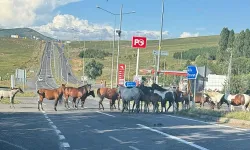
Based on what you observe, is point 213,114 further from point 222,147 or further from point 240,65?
point 240,65

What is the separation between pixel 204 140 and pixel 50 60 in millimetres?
174232

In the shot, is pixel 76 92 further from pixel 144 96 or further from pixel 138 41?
pixel 138 41

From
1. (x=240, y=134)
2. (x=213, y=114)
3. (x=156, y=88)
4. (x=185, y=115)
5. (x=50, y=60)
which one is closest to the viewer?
(x=240, y=134)

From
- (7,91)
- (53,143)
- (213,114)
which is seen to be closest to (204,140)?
(53,143)

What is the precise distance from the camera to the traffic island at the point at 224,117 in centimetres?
2207

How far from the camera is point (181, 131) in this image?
17656 millimetres

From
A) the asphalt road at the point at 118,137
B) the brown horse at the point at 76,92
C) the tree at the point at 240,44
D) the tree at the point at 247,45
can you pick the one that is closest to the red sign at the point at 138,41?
the brown horse at the point at 76,92

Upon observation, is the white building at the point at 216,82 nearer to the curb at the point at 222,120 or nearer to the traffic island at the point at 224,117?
the traffic island at the point at 224,117

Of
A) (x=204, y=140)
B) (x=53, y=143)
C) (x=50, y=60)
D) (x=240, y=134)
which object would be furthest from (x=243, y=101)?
(x=50, y=60)

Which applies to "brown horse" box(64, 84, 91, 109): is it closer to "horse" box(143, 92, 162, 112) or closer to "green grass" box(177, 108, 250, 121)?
"horse" box(143, 92, 162, 112)

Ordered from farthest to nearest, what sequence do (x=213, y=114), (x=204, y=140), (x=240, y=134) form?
(x=213, y=114) → (x=240, y=134) → (x=204, y=140)

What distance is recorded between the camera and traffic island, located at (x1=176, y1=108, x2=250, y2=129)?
22.1m

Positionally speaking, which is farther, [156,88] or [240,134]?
[156,88]

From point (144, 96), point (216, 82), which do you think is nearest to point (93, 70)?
point (216, 82)
